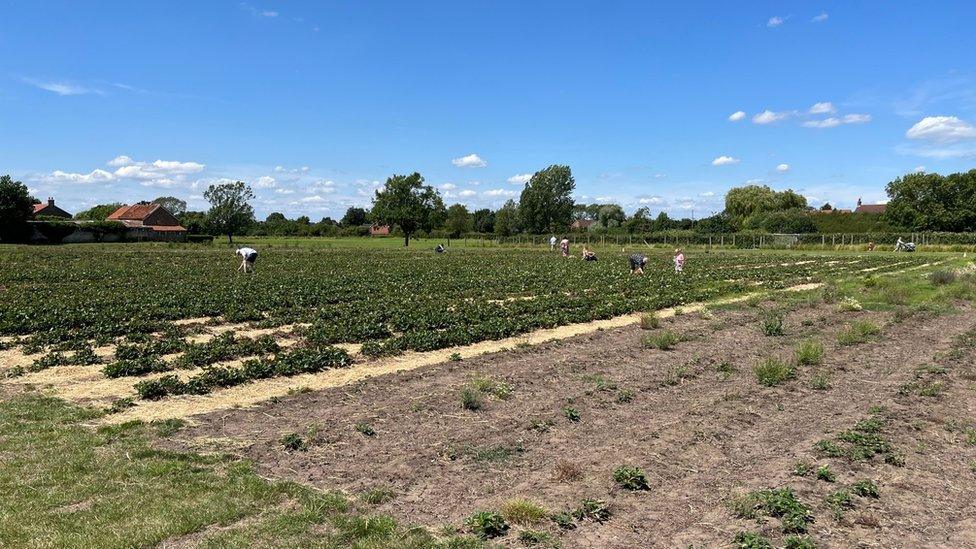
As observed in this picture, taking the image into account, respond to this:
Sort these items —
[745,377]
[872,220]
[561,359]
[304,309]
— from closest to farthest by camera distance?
[745,377], [561,359], [304,309], [872,220]

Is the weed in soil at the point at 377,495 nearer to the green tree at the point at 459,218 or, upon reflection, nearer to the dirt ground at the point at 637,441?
the dirt ground at the point at 637,441

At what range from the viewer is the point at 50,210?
443 feet

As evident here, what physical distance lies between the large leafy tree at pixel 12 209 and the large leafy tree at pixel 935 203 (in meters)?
122

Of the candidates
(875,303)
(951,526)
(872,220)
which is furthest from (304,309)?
(872,220)

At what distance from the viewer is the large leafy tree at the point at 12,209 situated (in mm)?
72250

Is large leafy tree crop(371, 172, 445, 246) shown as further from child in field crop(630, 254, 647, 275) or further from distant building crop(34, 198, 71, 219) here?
distant building crop(34, 198, 71, 219)

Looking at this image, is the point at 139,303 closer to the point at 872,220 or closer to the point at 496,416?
the point at 496,416

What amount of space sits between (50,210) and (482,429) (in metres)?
158

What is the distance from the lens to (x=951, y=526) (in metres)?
5.53

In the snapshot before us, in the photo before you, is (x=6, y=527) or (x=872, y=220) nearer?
(x=6, y=527)

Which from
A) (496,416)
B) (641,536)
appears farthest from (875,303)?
(641,536)

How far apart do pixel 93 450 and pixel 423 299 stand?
1450 cm

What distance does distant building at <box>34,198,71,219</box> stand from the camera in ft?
430

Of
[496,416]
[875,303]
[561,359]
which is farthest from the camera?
[875,303]
